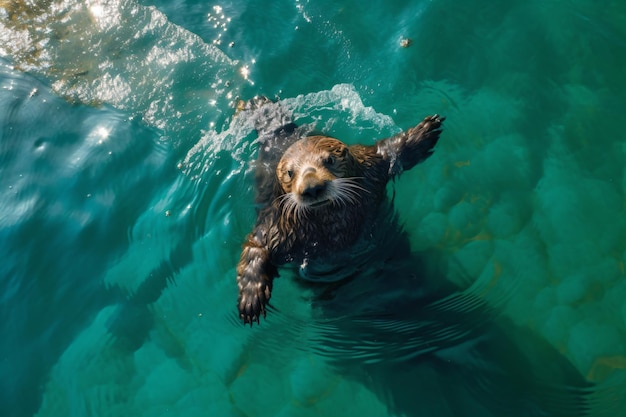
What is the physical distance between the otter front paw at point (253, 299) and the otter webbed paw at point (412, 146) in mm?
1826

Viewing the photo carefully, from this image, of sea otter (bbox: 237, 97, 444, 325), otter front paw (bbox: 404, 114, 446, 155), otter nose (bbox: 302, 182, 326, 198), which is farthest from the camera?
otter front paw (bbox: 404, 114, 446, 155)

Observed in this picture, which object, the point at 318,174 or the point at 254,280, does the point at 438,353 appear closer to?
the point at 254,280

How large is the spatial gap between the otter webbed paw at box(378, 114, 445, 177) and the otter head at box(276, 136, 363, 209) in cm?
51

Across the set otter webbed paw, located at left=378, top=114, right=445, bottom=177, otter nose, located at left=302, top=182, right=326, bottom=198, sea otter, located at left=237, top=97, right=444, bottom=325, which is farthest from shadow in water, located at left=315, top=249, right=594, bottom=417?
otter nose, located at left=302, top=182, right=326, bottom=198

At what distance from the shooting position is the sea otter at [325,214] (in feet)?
17.3

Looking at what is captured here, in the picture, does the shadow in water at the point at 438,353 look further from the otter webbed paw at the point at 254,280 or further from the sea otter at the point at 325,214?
the otter webbed paw at the point at 254,280

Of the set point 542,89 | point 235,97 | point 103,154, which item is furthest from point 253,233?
point 542,89

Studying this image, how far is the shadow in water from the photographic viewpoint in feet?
17.0

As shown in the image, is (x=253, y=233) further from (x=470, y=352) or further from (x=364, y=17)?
(x=364, y=17)

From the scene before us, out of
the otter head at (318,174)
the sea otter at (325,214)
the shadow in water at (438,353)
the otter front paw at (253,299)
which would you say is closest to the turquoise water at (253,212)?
the shadow in water at (438,353)

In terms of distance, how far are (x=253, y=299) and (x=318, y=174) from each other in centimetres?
125

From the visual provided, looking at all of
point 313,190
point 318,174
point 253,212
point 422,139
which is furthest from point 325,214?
point 422,139

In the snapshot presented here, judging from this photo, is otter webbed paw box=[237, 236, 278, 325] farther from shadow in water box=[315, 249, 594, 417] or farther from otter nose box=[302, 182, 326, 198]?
otter nose box=[302, 182, 326, 198]

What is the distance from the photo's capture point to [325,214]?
5.59 m
